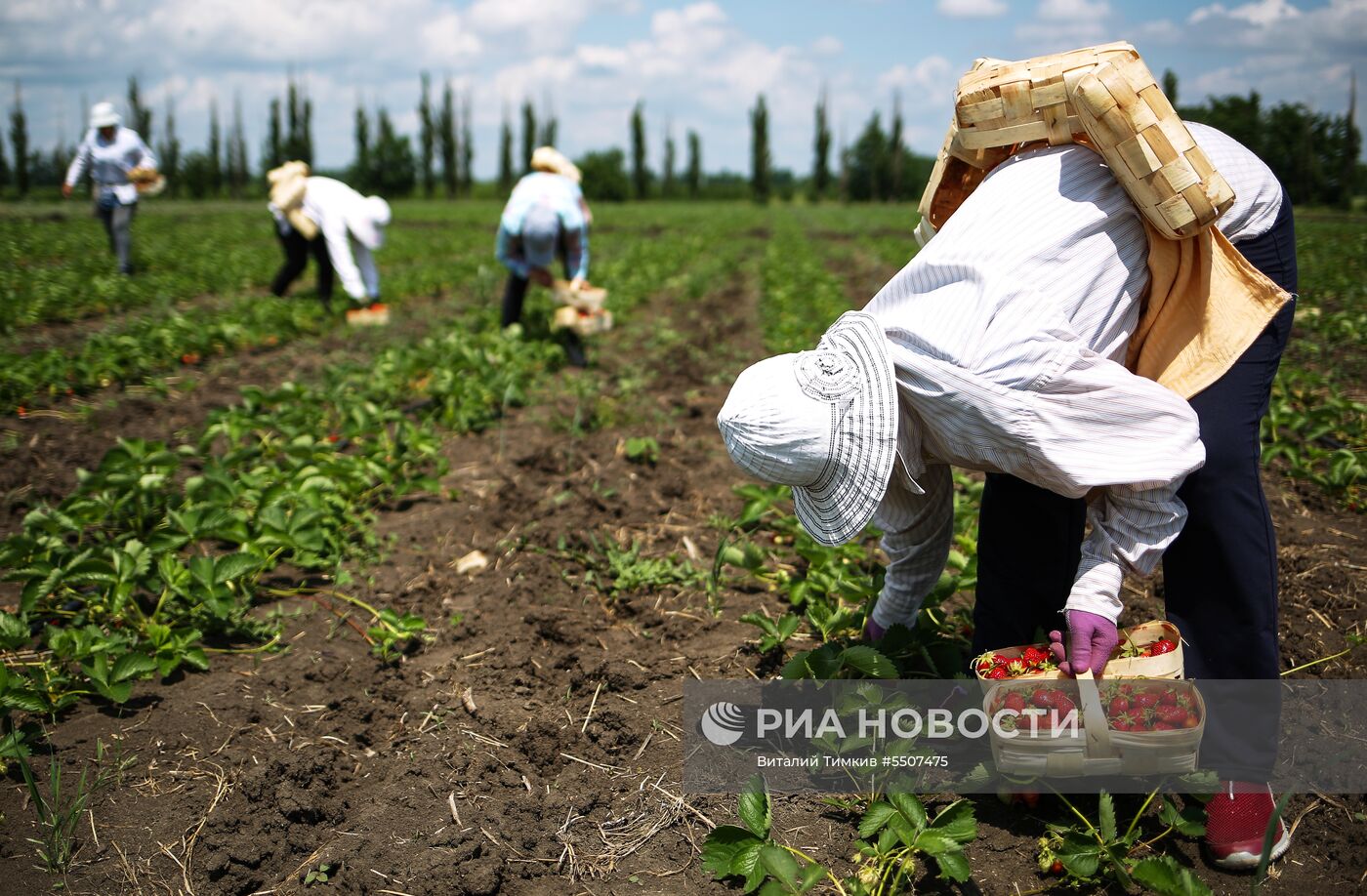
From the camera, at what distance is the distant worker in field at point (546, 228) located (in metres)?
5.80

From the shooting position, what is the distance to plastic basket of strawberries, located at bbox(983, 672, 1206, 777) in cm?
165

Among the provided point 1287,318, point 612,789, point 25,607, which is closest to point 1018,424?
point 1287,318

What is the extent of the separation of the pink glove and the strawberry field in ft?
0.34

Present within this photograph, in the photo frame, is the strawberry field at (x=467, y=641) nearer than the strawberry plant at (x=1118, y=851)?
No

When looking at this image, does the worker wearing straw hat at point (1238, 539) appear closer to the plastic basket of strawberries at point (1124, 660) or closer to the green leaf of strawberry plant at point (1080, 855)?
the plastic basket of strawberries at point (1124, 660)

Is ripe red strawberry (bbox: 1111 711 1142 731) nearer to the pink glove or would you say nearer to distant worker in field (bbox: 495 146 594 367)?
the pink glove

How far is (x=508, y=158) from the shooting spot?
57531 millimetres

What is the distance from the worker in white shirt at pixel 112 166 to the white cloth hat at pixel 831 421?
32.7 feet

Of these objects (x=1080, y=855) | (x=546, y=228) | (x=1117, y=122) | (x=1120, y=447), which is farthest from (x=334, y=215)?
(x=1080, y=855)

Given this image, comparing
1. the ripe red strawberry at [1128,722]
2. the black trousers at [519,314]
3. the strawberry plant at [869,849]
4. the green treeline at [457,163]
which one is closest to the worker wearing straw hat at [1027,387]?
the ripe red strawberry at [1128,722]

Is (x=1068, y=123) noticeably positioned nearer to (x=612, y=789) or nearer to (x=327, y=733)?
(x=612, y=789)

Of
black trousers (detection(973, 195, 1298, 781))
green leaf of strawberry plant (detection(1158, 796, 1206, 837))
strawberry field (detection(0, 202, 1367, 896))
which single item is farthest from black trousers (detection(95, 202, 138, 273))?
green leaf of strawberry plant (detection(1158, 796, 1206, 837))

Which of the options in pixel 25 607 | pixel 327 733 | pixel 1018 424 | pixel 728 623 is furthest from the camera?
pixel 728 623

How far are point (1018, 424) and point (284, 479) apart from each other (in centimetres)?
299
